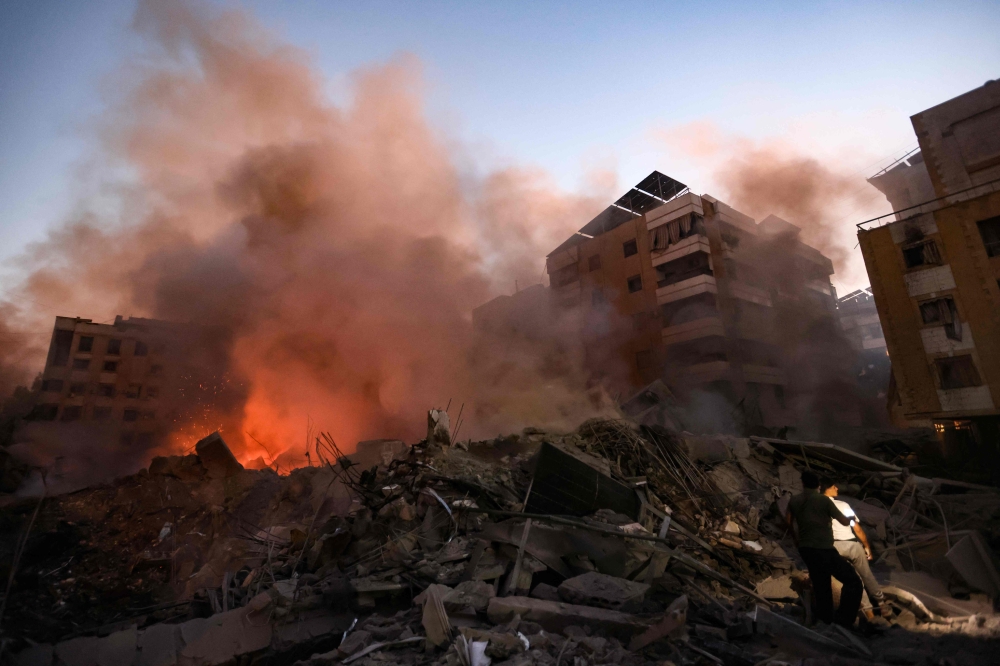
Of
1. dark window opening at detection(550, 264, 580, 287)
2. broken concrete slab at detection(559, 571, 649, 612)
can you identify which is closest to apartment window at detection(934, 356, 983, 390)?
dark window opening at detection(550, 264, 580, 287)

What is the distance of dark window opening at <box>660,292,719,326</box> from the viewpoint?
26266 millimetres

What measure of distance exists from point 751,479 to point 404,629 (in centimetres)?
713

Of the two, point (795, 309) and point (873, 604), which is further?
point (795, 309)

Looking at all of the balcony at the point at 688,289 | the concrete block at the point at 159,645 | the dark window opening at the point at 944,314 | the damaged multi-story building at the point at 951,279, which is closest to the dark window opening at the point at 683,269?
the balcony at the point at 688,289

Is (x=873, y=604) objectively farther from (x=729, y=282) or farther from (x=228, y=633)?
(x=729, y=282)

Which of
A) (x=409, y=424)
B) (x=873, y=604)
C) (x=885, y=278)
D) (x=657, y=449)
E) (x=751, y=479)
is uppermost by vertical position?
(x=885, y=278)

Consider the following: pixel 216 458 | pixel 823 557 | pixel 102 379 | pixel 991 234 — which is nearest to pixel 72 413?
pixel 102 379

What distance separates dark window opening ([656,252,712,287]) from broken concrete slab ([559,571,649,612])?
24495 millimetres

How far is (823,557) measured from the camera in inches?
176

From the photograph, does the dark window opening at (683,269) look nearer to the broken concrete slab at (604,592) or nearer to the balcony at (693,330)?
the balcony at (693,330)

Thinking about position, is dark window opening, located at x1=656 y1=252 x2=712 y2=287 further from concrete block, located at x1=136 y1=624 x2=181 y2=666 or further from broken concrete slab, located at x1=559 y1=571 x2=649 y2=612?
concrete block, located at x1=136 y1=624 x2=181 y2=666

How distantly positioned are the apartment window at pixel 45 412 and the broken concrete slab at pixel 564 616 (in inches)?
1533

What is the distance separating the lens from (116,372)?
34.4 m

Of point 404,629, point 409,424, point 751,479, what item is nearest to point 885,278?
point 751,479
